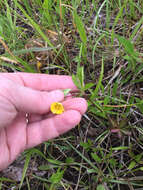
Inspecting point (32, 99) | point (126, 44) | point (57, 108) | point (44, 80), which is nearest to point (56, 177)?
point (57, 108)

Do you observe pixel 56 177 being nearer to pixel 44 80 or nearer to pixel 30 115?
pixel 30 115

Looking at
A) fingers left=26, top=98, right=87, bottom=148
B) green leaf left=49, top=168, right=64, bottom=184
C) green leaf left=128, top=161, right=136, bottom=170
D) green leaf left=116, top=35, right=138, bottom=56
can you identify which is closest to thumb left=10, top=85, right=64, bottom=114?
fingers left=26, top=98, right=87, bottom=148

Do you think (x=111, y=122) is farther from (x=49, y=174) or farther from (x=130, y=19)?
(x=130, y=19)

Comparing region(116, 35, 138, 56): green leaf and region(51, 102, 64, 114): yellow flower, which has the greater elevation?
region(116, 35, 138, 56): green leaf

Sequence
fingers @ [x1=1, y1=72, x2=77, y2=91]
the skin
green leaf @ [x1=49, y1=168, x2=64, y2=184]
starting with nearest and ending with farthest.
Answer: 1. the skin
2. green leaf @ [x1=49, y1=168, x2=64, y2=184]
3. fingers @ [x1=1, y1=72, x2=77, y2=91]

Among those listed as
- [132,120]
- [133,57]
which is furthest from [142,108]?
[133,57]

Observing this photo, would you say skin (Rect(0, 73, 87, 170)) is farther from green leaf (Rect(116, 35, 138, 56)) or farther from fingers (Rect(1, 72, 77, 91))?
A: green leaf (Rect(116, 35, 138, 56))

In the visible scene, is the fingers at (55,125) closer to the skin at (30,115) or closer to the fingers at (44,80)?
A: the skin at (30,115)

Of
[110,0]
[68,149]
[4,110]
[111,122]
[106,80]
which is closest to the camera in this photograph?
[4,110]
